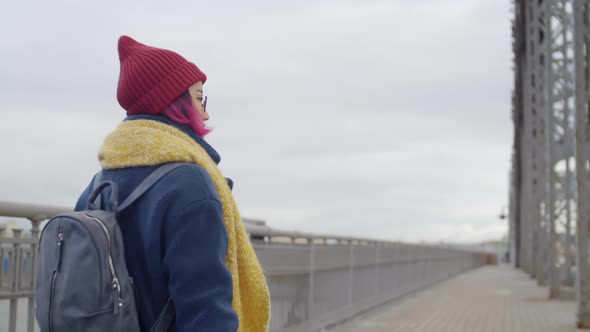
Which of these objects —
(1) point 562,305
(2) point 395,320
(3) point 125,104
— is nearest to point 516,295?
(1) point 562,305

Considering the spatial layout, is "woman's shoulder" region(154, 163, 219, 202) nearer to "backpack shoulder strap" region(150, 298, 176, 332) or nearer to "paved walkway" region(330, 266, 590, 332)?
"backpack shoulder strap" region(150, 298, 176, 332)

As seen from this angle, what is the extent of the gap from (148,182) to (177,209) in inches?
5.5

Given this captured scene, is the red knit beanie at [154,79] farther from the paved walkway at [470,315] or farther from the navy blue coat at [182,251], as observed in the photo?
the paved walkway at [470,315]

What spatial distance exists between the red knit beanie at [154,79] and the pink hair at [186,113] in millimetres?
22

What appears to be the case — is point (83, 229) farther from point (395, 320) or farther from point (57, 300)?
point (395, 320)

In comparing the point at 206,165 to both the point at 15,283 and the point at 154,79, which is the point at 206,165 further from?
the point at 15,283

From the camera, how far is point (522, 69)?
1518 inches

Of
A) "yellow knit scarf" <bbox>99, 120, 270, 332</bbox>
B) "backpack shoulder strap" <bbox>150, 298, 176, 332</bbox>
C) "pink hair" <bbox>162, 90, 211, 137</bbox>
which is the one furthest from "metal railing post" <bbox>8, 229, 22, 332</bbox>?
"backpack shoulder strap" <bbox>150, 298, 176, 332</bbox>

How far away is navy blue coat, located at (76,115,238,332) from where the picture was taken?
2221 millimetres

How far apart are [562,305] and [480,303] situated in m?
1.65

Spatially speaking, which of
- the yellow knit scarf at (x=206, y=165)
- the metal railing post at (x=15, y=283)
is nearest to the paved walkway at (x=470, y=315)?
the metal railing post at (x=15, y=283)

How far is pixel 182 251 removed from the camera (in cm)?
223

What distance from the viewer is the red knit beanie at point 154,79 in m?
2.50

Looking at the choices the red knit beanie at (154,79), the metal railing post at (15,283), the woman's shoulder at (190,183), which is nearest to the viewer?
the woman's shoulder at (190,183)
